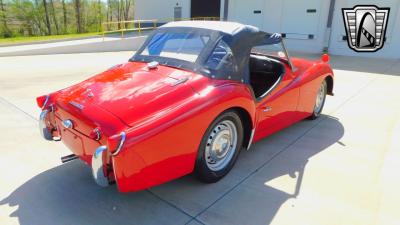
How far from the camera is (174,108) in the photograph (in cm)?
248

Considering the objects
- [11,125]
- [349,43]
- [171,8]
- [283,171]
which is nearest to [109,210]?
[283,171]

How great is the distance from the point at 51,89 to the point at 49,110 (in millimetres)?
3720

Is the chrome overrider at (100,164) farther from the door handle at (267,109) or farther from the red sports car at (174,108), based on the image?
the door handle at (267,109)

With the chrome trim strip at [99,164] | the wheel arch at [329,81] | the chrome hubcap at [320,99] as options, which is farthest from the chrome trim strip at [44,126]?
the wheel arch at [329,81]

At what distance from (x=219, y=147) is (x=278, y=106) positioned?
108 cm

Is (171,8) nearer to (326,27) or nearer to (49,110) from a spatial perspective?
(326,27)

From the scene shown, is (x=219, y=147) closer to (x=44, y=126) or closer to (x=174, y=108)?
(x=174, y=108)

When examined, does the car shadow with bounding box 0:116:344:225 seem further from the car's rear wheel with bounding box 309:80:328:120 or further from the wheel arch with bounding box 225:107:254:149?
the car's rear wheel with bounding box 309:80:328:120

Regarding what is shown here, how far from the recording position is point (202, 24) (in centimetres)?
340

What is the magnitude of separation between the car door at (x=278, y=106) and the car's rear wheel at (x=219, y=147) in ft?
1.28

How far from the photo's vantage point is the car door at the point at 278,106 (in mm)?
3406

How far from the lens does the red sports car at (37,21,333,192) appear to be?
2258 millimetres

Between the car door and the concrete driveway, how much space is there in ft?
0.96

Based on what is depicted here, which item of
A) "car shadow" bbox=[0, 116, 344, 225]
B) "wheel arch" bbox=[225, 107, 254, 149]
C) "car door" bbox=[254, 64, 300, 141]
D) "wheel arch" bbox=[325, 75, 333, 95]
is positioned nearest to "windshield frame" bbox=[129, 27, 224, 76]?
"wheel arch" bbox=[225, 107, 254, 149]
